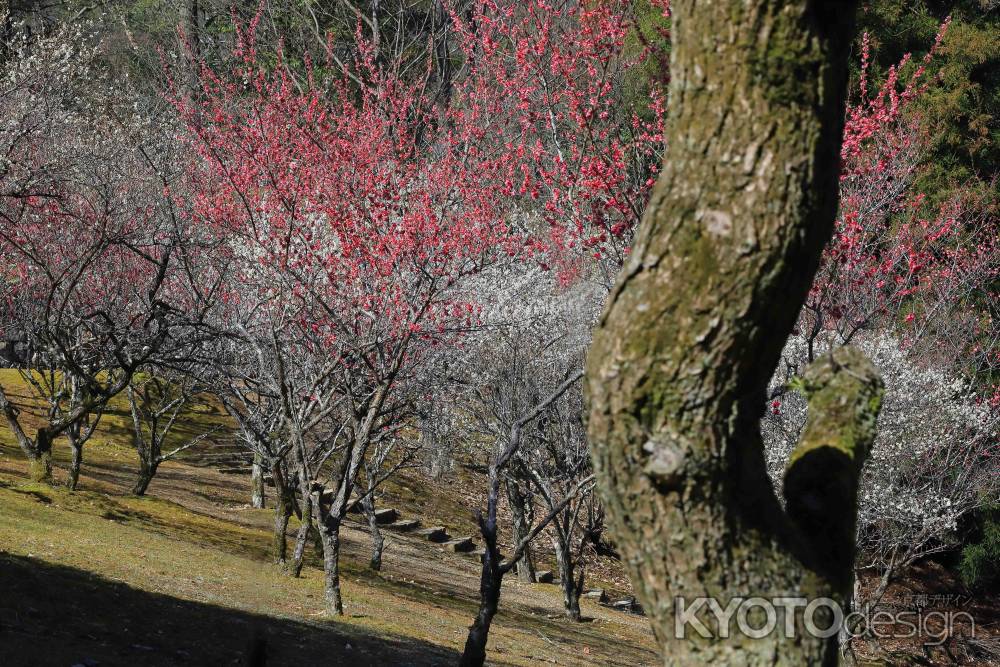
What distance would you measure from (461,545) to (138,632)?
495 inches

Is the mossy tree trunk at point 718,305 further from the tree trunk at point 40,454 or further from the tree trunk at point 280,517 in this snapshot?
the tree trunk at point 40,454

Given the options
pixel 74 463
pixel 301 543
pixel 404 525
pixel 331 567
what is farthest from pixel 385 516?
pixel 331 567

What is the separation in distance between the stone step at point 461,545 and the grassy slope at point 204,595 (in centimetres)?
69

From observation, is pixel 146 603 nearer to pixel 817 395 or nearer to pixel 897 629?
pixel 817 395

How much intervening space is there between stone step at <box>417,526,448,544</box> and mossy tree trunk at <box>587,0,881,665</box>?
680 inches

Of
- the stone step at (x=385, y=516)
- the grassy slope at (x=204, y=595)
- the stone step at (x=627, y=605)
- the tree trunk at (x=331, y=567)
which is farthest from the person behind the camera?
the stone step at (x=385, y=516)

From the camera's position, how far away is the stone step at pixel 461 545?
19.6 meters

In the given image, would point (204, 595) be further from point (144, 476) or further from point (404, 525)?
point (404, 525)

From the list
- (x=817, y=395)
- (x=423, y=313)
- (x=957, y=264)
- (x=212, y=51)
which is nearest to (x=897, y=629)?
(x=957, y=264)

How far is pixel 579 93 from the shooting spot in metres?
8.95

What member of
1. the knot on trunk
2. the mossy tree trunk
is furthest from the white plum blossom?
the mossy tree trunk

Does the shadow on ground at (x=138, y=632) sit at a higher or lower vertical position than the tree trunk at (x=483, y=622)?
lower

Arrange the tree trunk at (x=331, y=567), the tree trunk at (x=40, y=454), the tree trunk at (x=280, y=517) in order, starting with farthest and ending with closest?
the tree trunk at (x=40, y=454) → the tree trunk at (x=280, y=517) → the tree trunk at (x=331, y=567)

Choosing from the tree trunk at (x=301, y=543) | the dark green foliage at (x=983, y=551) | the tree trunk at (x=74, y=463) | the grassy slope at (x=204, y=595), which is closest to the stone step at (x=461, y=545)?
the grassy slope at (x=204, y=595)
